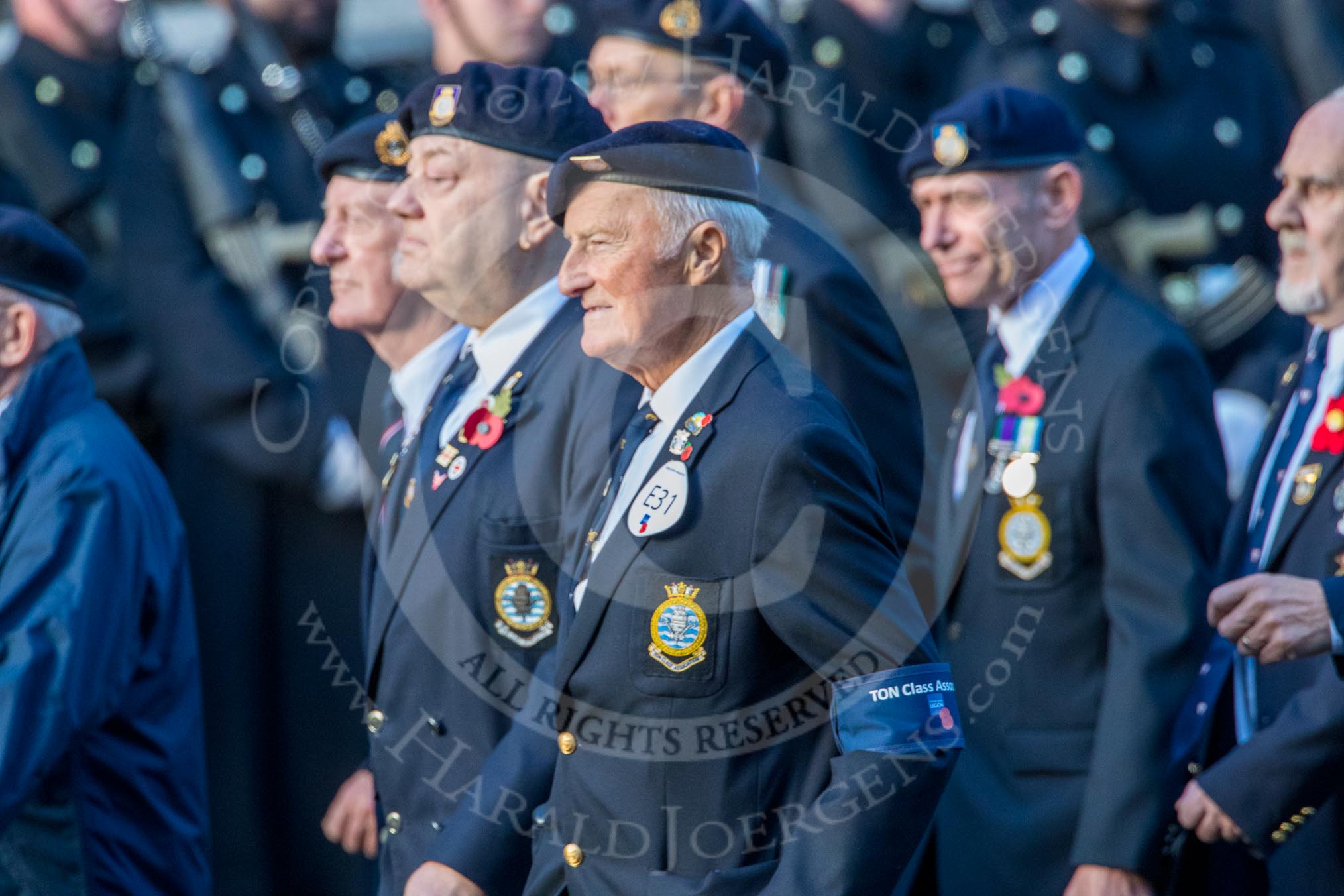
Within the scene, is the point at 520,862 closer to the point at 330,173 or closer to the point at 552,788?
the point at 552,788

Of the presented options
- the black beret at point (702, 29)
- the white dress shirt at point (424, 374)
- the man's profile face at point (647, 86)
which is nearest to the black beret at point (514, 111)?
the white dress shirt at point (424, 374)

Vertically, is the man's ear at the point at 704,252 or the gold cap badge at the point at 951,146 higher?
the gold cap badge at the point at 951,146

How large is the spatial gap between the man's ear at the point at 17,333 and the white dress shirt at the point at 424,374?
2.72 feet

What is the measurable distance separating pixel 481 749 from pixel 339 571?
2346 millimetres

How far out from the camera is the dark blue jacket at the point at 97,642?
377 centimetres

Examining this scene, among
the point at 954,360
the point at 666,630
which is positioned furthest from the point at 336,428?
the point at 666,630

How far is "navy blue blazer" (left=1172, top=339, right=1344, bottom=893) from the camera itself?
11.7 feet

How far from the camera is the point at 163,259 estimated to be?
19.4 feet

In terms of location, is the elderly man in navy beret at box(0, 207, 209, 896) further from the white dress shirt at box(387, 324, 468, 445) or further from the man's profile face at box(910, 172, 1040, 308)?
the man's profile face at box(910, 172, 1040, 308)

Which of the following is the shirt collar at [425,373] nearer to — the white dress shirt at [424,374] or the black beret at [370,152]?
the white dress shirt at [424,374]

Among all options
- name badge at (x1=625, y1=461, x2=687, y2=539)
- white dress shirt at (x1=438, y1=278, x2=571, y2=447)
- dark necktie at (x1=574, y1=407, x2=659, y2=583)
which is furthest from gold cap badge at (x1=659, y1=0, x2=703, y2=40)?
name badge at (x1=625, y1=461, x2=687, y2=539)

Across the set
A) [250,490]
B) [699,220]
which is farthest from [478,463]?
[250,490]

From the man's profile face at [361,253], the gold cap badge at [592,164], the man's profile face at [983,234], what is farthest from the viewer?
the man's profile face at [361,253]

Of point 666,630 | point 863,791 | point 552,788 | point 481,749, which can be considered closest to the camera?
point 863,791
